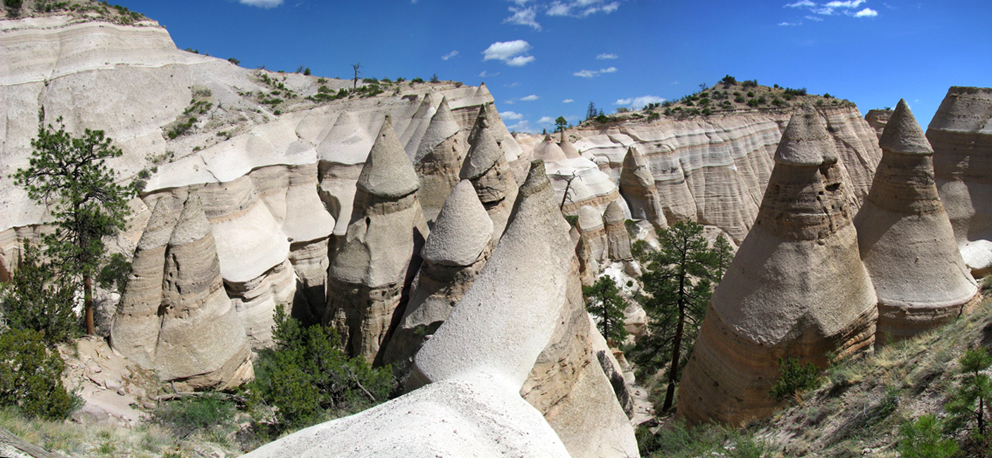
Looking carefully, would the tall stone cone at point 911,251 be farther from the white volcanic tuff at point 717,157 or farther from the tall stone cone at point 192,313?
the white volcanic tuff at point 717,157

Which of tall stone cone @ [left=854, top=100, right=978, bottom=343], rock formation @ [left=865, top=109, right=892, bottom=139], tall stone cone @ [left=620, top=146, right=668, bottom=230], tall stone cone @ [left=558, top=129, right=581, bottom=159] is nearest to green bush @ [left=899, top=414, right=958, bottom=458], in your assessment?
tall stone cone @ [left=854, top=100, right=978, bottom=343]

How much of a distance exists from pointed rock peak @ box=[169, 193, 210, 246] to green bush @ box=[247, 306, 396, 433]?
2796mm

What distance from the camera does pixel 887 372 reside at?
7359mm

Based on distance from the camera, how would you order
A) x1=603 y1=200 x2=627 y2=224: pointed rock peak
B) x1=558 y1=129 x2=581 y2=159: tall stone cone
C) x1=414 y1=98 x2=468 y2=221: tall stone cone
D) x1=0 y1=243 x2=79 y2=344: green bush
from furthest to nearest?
→ x1=558 y1=129 x2=581 y2=159: tall stone cone → x1=603 y1=200 x2=627 y2=224: pointed rock peak → x1=414 y1=98 x2=468 y2=221: tall stone cone → x1=0 y1=243 x2=79 y2=344: green bush

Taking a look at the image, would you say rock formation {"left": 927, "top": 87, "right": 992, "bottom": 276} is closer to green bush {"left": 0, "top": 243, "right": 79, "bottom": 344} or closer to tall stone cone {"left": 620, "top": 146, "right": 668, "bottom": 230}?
tall stone cone {"left": 620, "top": 146, "right": 668, "bottom": 230}

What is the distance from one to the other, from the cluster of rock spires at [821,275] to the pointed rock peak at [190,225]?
9.95 metres

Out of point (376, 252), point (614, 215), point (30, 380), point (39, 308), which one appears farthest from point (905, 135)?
point (39, 308)

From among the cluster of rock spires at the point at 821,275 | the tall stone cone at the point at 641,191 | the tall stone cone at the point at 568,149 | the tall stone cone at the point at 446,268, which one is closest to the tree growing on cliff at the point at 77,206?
the tall stone cone at the point at 446,268

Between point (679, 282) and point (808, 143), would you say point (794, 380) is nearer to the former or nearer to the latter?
point (808, 143)

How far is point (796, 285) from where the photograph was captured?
8.40m

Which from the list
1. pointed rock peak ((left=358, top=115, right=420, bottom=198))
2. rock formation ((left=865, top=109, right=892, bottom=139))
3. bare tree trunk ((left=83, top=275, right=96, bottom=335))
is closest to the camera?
bare tree trunk ((left=83, top=275, right=96, bottom=335))

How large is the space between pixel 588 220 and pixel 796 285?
1485 cm

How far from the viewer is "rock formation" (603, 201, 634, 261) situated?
79.2ft

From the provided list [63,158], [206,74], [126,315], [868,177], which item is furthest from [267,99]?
[868,177]
